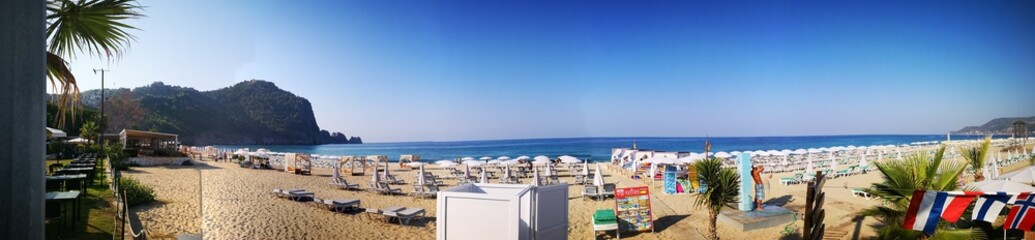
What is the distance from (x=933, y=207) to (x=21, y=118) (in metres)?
6.43

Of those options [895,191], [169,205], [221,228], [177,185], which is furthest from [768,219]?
[177,185]

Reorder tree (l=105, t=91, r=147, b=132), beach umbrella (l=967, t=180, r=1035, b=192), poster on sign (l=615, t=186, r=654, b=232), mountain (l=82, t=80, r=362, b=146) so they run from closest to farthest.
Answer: beach umbrella (l=967, t=180, r=1035, b=192), poster on sign (l=615, t=186, r=654, b=232), mountain (l=82, t=80, r=362, b=146), tree (l=105, t=91, r=147, b=132)

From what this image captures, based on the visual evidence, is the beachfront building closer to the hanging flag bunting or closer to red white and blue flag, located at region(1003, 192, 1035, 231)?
the hanging flag bunting

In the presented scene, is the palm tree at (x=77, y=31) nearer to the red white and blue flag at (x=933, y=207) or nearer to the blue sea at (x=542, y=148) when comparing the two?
the red white and blue flag at (x=933, y=207)

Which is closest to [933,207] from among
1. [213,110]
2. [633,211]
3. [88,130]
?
[633,211]

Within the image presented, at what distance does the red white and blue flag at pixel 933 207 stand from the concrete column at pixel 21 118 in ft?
20.8

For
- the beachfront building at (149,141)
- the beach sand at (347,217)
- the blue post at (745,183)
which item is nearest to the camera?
the beach sand at (347,217)

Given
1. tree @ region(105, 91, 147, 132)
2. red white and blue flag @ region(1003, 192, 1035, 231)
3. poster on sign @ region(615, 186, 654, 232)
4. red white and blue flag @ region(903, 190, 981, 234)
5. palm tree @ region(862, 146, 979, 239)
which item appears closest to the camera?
red white and blue flag @ region(903, 190, 981, 234)

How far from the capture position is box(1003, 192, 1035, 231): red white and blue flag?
4699 mm

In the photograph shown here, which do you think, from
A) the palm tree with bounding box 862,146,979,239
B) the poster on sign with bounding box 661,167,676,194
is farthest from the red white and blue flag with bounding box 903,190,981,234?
the poster on sign with bounding box 661,167,676,194

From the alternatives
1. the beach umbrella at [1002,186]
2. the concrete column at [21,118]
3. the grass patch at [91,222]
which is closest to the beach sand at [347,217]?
the grass patch at [91,222]

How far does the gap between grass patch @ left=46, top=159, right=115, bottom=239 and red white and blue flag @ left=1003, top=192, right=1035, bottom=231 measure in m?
11.0

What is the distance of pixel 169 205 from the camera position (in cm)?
1070

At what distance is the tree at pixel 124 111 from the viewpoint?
19.5 m
